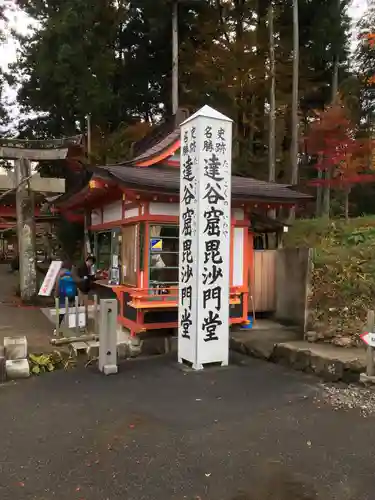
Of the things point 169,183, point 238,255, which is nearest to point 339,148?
point 238,255

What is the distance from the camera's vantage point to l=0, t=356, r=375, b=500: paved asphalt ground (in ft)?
12.1

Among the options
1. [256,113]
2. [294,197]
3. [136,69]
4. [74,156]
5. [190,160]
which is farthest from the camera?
[136,69]

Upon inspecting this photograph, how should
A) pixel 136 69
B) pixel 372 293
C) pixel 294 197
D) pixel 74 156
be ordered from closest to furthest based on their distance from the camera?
pixel 372 293 → pixel 294 197 → pixel 74 156 → pixel 136 69

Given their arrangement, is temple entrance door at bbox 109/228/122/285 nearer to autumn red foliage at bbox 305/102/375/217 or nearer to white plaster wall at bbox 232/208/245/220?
white plaster wall at bbox 232/208/245/220

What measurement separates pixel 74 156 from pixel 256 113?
8.04 metres

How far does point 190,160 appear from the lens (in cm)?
720

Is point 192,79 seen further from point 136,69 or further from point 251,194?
point 251,194

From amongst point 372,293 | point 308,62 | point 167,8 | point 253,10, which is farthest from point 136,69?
point 372,293

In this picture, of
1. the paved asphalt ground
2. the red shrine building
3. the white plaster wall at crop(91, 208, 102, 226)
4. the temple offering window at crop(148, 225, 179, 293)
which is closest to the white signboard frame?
the red shrine building

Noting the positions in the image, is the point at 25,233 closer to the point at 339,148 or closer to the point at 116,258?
the point at 116,258

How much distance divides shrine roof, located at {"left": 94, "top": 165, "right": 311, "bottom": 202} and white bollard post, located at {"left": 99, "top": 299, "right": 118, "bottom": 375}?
2.18 meters

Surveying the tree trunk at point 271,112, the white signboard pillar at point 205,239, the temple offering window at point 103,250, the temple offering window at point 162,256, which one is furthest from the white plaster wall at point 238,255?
the tree trunk at point 271,112

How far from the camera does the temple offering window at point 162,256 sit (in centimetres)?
870

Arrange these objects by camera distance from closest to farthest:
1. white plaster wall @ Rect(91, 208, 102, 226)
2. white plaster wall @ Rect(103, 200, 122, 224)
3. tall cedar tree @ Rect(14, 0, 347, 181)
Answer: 1. white plaster wall @ Rect(103, 200, 122, 224)
2. white plaster wall @ Rect(91, 208, 102, 226)
3. tall cedar tree @ Rect(14, 0, 347, 181)
